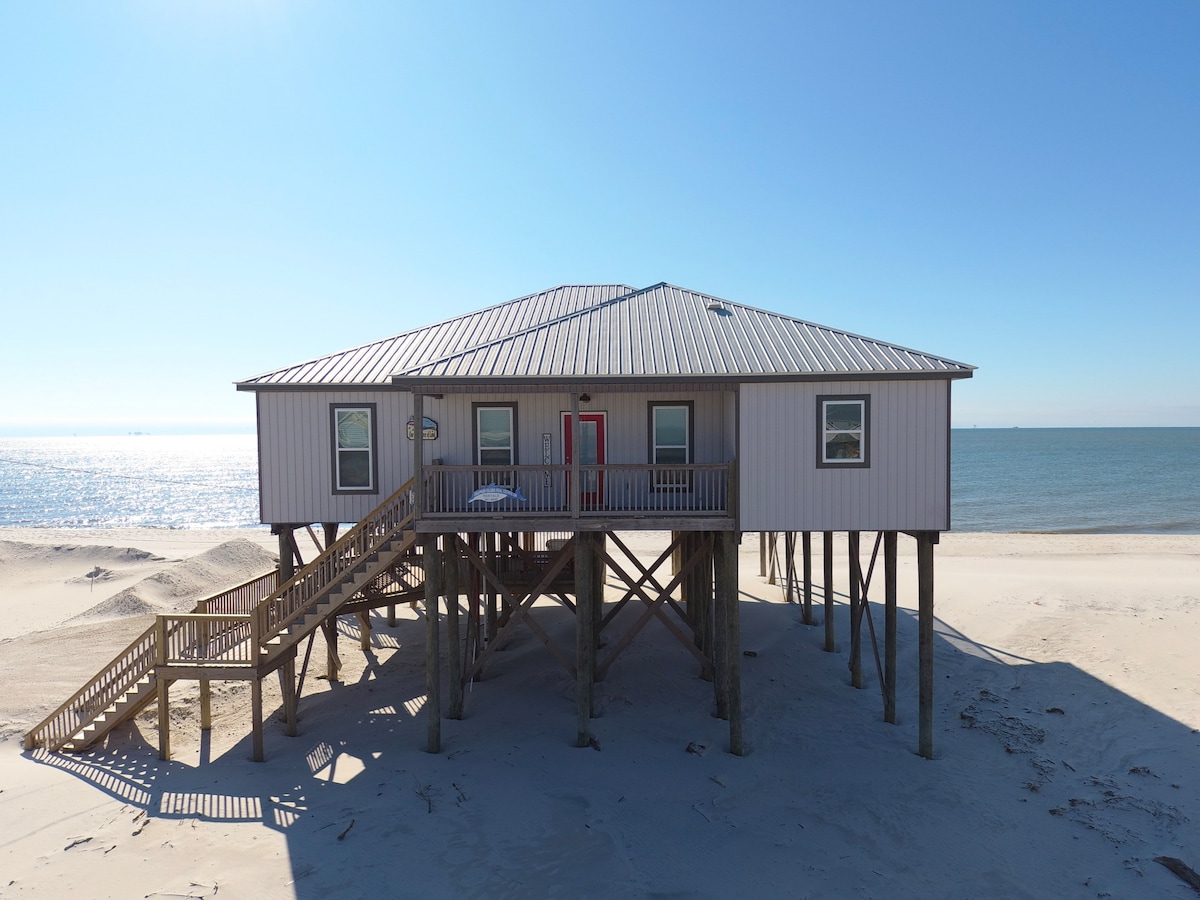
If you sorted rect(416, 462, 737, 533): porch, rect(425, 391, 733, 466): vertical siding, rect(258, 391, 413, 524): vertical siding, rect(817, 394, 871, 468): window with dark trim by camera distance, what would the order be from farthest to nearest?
rect(425, 391, 733, 466): vertical siding < rect(258, 391, 413, 524): vertical siding < rect(817, 394, 871, 468): window with dark trim < rect(416, 462, 737, 533): porch

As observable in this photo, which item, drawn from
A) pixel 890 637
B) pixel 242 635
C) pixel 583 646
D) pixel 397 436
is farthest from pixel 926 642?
pixel 242 635

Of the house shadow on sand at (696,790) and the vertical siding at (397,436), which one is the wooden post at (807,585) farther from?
the vertical siding at (397,436)

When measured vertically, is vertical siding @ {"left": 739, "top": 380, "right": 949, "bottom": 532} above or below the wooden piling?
above

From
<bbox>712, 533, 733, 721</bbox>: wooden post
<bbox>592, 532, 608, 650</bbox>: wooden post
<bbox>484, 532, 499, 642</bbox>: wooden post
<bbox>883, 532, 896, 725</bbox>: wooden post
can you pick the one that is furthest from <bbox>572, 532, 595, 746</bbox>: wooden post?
<bbox>883, 532, 896, 725</bbox>: wooden post

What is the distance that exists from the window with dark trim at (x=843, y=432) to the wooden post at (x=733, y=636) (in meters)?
2.43

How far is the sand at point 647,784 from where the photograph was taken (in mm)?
9562

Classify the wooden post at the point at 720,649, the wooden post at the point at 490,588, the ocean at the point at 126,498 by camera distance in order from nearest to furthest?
the wooden post at the point at 720,649, the wooden post at the point at 490,588, the ocean at the point at 126,498

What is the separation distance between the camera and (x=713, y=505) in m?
12.8

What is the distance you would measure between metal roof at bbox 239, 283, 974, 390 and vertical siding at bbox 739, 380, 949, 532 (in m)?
0.57

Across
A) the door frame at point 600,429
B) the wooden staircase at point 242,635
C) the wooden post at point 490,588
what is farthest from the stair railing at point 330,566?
the wooden post at point 490,588

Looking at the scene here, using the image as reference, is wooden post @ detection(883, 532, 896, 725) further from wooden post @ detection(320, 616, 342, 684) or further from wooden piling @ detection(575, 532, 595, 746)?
wooden post @ detection(320, 616, 342, 684)

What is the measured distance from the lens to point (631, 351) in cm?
1323

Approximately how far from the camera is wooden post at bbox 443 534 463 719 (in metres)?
13.6

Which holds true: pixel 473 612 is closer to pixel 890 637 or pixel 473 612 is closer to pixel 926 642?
pixel 890 637
